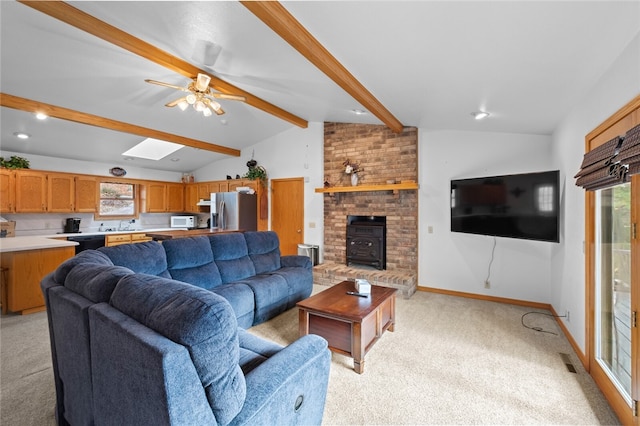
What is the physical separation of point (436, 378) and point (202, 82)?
3.59 meters

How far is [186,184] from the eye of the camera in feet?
24.4

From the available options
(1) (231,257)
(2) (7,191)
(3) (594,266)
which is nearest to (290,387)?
(1) (231,257)

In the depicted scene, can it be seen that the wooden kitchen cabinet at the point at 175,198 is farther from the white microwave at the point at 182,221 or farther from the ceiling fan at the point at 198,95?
the ceiling fan at the point at 198,95

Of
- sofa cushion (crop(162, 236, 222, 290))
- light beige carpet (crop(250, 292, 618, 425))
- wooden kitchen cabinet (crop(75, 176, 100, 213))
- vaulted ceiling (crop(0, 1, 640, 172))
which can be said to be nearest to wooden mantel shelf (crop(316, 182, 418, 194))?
vaulted ceiling (crop(0, 1, 640, 172))

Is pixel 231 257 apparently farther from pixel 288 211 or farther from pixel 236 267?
pixel 288 211

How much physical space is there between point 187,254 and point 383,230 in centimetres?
313

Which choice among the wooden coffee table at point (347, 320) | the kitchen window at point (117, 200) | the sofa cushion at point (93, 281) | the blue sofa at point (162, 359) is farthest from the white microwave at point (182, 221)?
the sofa cushion at point (93, 281)

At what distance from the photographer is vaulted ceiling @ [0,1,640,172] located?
166cm

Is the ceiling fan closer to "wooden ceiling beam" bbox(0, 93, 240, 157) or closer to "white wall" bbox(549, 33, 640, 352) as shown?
"wooden ceiling beam" bbox(0, 93, 240, 157)

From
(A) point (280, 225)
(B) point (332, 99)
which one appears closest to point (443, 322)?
(B) point (332, 99)

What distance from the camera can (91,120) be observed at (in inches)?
167

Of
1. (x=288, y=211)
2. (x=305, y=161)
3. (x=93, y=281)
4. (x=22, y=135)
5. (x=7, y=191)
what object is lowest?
(x=93, y=281)

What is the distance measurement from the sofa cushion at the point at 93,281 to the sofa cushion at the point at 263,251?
2.13 meters

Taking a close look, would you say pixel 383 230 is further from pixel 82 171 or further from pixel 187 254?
pixel 82 171
